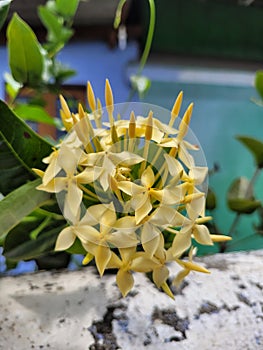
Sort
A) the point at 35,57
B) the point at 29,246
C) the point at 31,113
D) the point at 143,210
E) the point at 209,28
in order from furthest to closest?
the point at 209,28 → the point at 31,113 → the point at 35,57 → the point at 29,246 → the point at 143,210

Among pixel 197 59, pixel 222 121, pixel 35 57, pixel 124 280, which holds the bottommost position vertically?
pixel 222 121

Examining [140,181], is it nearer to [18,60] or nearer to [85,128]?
[85,128]

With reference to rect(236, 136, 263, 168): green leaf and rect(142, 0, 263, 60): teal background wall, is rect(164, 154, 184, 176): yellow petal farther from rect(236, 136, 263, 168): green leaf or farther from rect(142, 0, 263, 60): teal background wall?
rect(142, 0, 263, 60): teal background wall

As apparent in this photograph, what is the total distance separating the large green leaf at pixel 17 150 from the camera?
41 cm

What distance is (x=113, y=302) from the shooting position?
1.33ft

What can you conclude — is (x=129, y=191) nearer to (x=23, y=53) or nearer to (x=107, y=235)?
(x=107, y=235)

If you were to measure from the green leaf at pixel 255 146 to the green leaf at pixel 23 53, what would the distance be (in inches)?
12.5

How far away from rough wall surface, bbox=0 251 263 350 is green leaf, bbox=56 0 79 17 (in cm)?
47

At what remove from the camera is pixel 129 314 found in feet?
1.29

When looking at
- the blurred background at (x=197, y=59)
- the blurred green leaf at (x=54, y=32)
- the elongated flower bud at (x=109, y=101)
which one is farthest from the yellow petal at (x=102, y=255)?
the blurred background at (x=197, y=59)

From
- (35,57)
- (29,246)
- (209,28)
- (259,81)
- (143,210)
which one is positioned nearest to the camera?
(143,210)

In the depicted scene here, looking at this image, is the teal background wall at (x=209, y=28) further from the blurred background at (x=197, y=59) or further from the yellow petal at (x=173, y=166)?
the yellow petal at (x=173, y=166)

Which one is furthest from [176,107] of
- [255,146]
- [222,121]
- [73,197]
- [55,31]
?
[222,121]

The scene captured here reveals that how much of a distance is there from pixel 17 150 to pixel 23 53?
0.17 m
